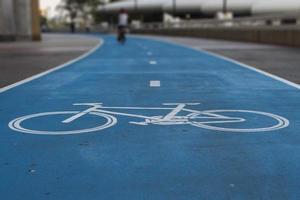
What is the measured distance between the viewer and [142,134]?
22.5ft

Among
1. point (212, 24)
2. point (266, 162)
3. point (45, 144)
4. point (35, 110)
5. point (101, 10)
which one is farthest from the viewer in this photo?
point (101, 10)

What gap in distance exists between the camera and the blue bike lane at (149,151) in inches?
185

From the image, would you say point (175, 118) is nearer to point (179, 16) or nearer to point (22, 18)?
point (22, 18)

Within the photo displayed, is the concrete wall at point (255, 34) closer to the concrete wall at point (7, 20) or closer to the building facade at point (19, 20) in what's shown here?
the building facade at point (19, 20)

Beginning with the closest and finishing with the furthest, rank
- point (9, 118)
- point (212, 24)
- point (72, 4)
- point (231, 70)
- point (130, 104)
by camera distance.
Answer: point (9, 118) → point (130, 104) → point (231, 70) → point (212, 24) → point (72, 4)

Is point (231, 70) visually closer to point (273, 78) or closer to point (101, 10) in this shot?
point (273, 78)

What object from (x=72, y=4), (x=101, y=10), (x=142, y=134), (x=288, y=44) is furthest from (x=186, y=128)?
(x=72, y=4)

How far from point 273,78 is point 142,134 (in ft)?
24.7

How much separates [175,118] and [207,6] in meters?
82.1

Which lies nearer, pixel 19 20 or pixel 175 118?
pixel 175 118

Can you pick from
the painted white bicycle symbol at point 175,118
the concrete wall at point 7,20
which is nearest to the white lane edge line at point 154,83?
the painted white bicycle symbol at point 175,118

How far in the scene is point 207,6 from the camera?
88188mm

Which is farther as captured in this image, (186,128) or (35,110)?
(35,110)

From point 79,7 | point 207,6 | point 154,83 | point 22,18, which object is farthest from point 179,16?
point 154,83
